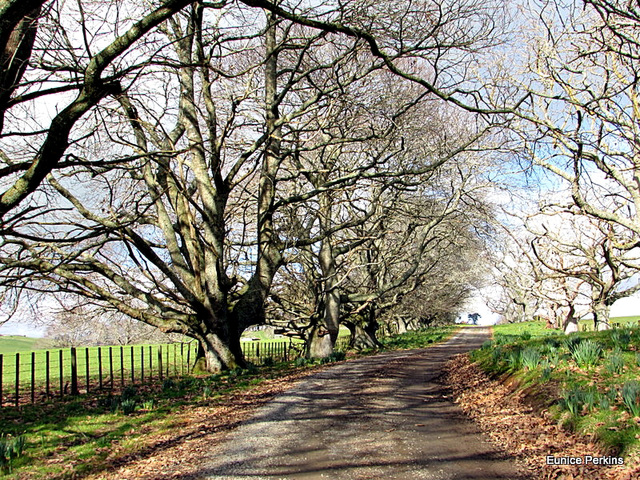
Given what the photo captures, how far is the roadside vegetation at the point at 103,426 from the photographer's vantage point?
5672mm

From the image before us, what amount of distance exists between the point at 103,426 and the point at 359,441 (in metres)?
3.85

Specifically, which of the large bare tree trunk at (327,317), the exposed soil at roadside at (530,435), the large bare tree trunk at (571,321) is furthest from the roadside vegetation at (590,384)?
the large bare tree trunk at (327,317)

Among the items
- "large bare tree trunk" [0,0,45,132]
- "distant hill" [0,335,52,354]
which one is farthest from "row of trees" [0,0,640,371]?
"distant hill" [0,335,52,354]

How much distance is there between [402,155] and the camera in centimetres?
1872

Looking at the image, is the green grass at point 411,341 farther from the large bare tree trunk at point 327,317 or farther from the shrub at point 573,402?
the shrub at point 573,402

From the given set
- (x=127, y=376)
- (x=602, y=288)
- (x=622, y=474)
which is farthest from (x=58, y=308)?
(x=602, y=288)

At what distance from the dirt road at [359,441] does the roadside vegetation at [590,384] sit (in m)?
0.93

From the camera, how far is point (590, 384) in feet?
20.5

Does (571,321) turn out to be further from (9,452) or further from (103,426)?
(9,452)

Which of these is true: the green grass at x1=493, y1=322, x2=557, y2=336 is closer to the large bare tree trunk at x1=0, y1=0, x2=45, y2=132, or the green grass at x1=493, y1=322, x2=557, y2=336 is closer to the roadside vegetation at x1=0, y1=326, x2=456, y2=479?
the roadside vegetation at x1=0, y1=326, x2=456, y2=479

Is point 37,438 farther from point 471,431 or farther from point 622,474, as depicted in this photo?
point 622,474

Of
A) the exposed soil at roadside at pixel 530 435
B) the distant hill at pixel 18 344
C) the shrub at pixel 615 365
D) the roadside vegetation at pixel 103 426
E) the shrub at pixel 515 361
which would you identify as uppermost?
the distant hill at pixel 18 344

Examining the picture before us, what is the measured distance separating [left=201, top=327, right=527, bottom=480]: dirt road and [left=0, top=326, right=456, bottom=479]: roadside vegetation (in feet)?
3.18

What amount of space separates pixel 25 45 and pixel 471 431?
292 inches
